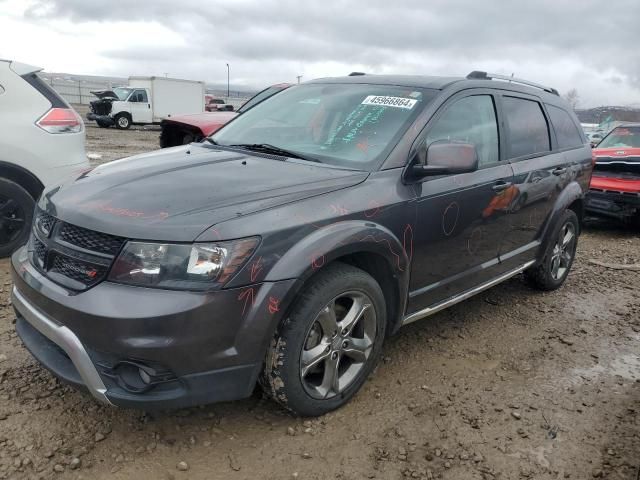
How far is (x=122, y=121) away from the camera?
2473cm

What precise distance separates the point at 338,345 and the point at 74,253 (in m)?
1.30

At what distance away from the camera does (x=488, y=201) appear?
3.50 m

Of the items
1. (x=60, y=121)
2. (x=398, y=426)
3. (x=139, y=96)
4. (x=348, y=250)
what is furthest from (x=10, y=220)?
(x=139, y=96)

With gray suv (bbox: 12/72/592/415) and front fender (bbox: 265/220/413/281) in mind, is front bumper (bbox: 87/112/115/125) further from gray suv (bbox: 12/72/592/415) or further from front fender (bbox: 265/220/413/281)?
front fender (bbox: 265/220/413/281)

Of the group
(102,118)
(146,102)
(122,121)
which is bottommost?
(122,121)

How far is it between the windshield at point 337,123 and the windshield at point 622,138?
6429mm

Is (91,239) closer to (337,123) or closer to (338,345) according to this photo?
(338,345)

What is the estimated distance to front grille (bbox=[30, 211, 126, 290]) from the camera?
88.5 inches

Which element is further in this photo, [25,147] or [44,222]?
[25,147]

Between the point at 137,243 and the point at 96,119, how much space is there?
80.3 ft

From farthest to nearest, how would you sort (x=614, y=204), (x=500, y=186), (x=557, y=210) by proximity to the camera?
(x=614, y=204) < (x=557, y=210) < (x=500, y=186)

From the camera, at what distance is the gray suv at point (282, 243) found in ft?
7.18

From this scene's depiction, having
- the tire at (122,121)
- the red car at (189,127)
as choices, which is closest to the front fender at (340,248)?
the red car at (189,127)

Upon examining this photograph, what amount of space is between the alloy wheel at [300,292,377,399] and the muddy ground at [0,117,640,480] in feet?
0.62
